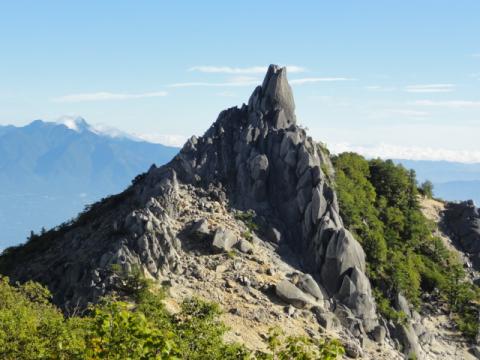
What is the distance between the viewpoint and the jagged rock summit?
177ft

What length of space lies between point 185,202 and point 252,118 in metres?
17.1

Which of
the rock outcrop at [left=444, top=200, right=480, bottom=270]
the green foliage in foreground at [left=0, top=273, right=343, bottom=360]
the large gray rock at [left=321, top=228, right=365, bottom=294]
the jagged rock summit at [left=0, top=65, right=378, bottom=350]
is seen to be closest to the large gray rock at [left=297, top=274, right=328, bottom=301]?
the jagged rock summit at [left=0, top=65, right=378, bottom=350]

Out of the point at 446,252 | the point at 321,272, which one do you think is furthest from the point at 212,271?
the point at 446,252

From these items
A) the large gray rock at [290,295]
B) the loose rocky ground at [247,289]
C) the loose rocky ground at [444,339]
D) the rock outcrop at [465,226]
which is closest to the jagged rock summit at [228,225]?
the large gray rock at [290,295]

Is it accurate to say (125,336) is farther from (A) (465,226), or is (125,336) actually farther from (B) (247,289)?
(A) (465,226)

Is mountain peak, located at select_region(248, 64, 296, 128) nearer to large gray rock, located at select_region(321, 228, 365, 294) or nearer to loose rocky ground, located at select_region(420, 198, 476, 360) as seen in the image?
large gray rock, located at select_region(321, 228, 365, 294)

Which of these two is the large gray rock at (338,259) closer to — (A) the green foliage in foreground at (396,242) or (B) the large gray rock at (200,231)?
(A) the green foliage in foreground at (396,242)

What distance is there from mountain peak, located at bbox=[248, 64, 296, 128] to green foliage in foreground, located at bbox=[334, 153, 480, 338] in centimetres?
1137

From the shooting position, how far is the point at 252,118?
73.8m

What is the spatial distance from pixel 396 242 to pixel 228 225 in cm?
2660

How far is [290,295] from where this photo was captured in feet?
177

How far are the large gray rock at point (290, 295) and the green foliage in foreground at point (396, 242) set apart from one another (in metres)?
12.3

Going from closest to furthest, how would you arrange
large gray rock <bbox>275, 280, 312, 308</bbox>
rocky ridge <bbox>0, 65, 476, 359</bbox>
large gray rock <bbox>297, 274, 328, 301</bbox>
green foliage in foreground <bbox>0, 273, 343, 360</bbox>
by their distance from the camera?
green foliage in foreground <bbox>0, 273, 343, 360</bbox>, rocky ridge <bbox>0, 65, 476, 359</bbox>, large gray rock <bbox>275, 280, 312, 308</bbox>, large gray rock <bbox>297, 274, 328, 301</bbox>

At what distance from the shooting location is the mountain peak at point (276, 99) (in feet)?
245
